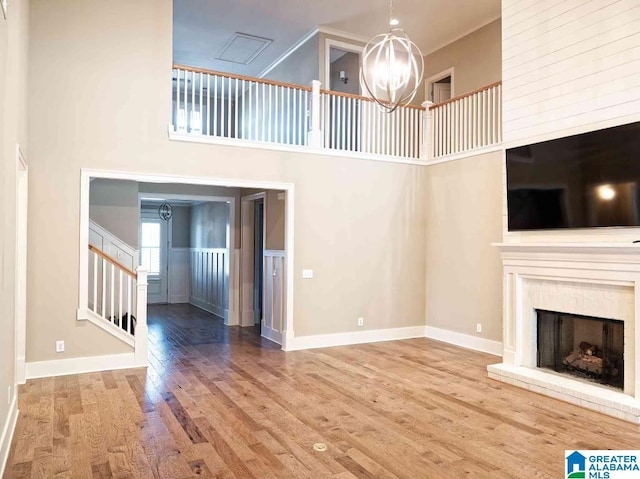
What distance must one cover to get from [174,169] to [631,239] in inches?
198

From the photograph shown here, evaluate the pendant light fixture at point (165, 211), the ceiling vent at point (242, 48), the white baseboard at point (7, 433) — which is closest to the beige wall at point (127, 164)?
the white baseboard at point (7, 433)

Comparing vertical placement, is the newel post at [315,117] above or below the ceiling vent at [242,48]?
below

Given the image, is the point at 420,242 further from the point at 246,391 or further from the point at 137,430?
the point at 137,430

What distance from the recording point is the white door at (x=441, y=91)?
9234 millimetres

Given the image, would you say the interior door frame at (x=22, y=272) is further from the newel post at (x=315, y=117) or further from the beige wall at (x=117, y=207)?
the newel post at (x=315, y=117)

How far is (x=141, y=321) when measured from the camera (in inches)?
228

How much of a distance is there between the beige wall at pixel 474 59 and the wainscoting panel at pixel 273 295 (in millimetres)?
4464

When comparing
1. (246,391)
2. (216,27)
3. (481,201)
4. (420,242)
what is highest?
(216,27)

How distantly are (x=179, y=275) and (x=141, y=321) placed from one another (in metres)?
6.45

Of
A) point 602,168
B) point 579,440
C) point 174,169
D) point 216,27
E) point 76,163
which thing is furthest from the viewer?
point 216,27

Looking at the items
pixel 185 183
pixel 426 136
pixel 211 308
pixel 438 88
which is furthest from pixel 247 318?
pixel 438 88

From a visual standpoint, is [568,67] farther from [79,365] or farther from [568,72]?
[79,365]

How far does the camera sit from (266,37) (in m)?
8.66

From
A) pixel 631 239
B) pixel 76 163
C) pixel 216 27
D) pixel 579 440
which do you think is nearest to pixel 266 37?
pixel 216 27
